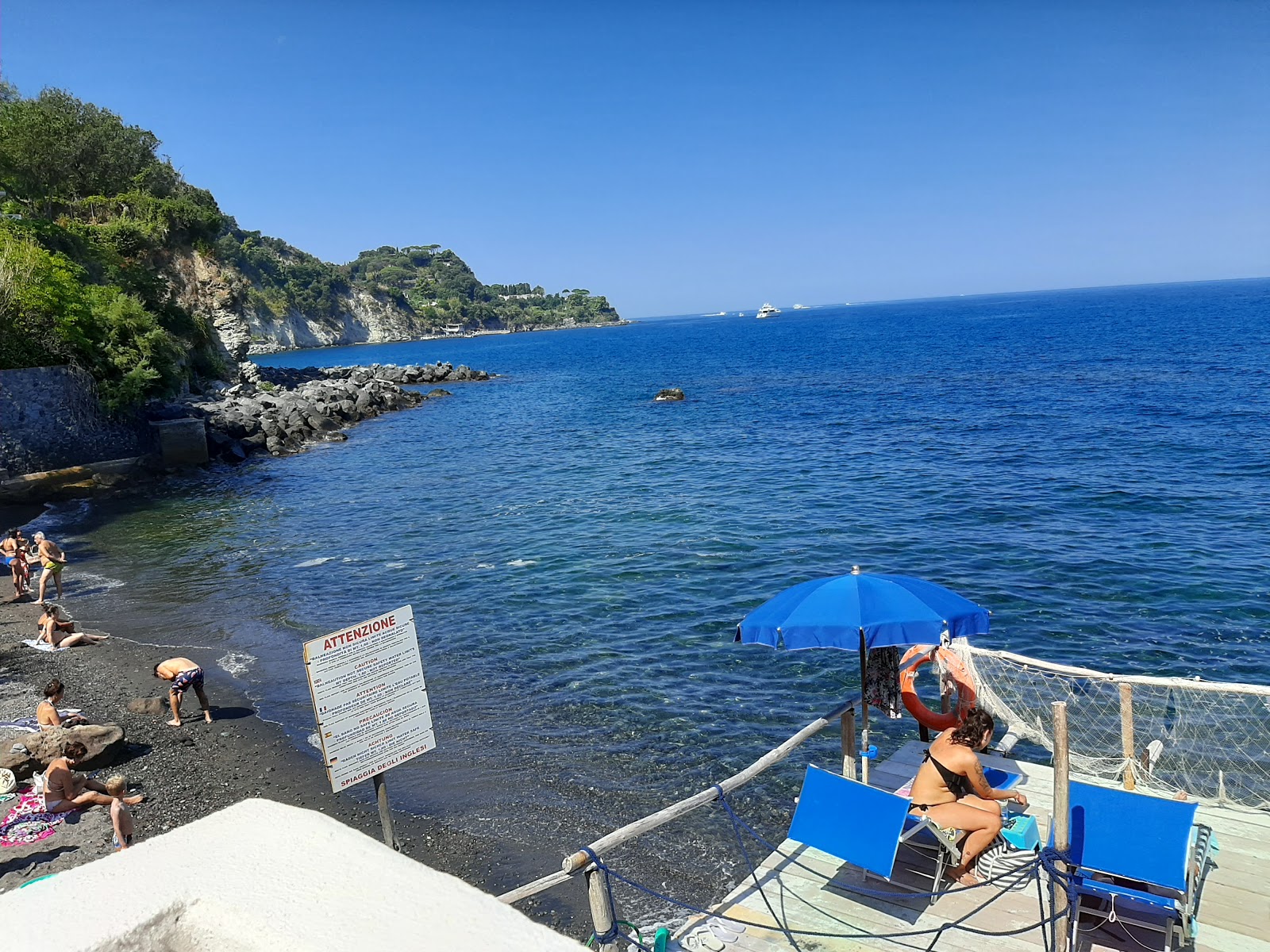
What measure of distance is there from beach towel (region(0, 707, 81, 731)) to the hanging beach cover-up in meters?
11.7

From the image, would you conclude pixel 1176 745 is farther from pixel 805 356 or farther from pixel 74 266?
pixel 805 356

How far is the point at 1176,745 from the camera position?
1128cm

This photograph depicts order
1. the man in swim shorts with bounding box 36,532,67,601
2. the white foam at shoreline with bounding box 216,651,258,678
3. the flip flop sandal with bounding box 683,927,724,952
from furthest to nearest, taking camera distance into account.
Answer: the man in swim shorts with bounding box 36,532,67,601
the white foam at shoreline with bounding box 216,651,258,678
the flip flop sandal with bounding box 683,927,724,952

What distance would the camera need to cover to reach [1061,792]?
577cm

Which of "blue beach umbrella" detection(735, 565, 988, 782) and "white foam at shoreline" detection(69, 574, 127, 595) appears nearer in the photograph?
"blue beach umbrella" detection(735, 565, 988, 782)

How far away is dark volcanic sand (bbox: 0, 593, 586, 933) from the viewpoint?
9.65m

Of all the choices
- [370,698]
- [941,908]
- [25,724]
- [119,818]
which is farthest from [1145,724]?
[25,724]

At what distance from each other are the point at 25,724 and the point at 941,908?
13531mm

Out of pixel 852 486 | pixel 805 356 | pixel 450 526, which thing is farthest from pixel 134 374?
pixel 805 356

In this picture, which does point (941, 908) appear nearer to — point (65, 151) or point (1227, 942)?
point (1227, 942)

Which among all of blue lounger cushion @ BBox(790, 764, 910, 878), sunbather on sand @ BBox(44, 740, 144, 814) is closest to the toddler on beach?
sunbather on sand @ BBox(44, 740, 144, 814)

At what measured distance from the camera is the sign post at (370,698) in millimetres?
5785

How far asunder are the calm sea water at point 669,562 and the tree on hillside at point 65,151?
2981cm

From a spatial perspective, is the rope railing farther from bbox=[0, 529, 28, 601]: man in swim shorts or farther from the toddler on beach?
bbox=[0, 529, 28, 601]: man in swim shorts
